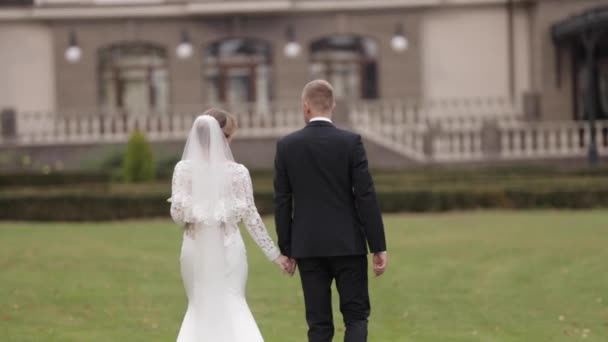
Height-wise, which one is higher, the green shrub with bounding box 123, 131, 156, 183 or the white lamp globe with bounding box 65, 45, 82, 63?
the white lamp globe with bounding box 65, 45, 82, 63

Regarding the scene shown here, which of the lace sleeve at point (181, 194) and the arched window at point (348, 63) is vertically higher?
the arched window at point (348, 63)

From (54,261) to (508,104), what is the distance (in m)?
17.7

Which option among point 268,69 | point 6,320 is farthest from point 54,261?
point 268,69

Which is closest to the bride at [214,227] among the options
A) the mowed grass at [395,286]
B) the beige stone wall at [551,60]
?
the mowed grass at [395,286]

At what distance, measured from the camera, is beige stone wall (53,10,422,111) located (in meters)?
30.2

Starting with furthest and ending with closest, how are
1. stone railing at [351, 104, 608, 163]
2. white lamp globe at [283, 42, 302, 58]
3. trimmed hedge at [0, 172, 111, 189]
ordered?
white lamp globe at [283, 42, 302, 58], stone railing at [351, 104, 608, 163], trimmed hedge at [0, 172, 111, 189]

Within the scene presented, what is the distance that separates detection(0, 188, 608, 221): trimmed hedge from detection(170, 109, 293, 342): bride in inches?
449

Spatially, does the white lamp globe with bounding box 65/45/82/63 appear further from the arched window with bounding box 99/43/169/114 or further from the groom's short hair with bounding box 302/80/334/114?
the groom's short hair with bounding box 302/80/334/114

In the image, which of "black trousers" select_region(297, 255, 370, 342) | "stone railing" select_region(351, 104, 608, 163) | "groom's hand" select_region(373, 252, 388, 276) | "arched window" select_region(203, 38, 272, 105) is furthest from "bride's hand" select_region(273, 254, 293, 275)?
"arched window" select_region(203, 38, 272, 105)

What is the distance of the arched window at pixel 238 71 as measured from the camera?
3050 cm

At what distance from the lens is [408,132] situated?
92.3ft

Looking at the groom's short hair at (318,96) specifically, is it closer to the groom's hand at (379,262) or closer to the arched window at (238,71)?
the groom's hand at (379,262)

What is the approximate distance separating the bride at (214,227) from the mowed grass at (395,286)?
1.89 meters

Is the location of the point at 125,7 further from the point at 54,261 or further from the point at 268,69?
the point at 54,261
